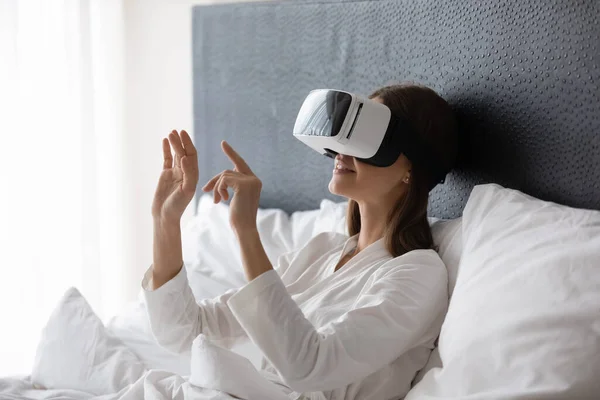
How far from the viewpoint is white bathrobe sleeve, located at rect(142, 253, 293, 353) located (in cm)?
178

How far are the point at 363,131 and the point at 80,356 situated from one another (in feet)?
2.90

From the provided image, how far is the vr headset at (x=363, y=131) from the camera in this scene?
1669 mm

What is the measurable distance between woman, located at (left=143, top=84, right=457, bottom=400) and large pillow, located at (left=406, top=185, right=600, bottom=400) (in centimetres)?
10

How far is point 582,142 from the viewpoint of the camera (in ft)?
5.02

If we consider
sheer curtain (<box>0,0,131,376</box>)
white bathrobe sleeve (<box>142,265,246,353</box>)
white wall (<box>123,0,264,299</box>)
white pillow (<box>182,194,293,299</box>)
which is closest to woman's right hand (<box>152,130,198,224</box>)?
white bathrobe sleeve (<box>142,265,246,353</box>)

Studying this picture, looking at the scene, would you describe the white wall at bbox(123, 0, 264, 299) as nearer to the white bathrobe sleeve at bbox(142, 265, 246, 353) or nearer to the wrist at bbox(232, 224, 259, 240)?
the white bathrobe sleeve at bbox(142, 265, 246, 353)

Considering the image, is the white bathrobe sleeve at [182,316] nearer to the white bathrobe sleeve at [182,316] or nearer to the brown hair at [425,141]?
the white bathrobe sleeve at [182,316]

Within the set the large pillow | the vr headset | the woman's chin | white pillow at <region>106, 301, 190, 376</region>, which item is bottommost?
white pillow at <region>106, 301, 190, 376</region>

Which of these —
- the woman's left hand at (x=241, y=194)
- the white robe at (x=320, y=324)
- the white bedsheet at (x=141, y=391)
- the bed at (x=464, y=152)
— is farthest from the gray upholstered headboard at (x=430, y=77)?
the white bedsheet at (x=141, y=391)

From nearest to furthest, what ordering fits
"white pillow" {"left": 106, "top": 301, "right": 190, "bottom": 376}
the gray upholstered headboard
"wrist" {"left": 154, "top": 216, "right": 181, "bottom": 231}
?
the gray upholstered headboard → "wrist" {"left": 154, "top": 216, "right": 181, "bottom": 231} → "white pillow" {"left": 106, "top": 301, "right": 190, "bottom": 376}

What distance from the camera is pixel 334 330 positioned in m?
1.47

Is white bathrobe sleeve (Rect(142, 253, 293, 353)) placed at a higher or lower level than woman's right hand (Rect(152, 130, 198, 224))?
lower

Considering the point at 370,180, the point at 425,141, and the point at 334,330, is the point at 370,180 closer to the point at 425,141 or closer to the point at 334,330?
the point at 425,141

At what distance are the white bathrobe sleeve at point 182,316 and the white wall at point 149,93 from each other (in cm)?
166
